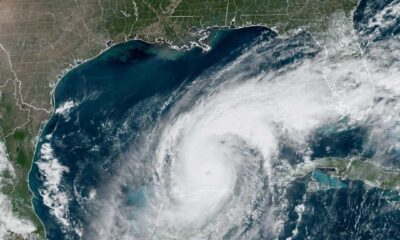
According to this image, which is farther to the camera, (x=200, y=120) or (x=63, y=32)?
(x=63, y=32)

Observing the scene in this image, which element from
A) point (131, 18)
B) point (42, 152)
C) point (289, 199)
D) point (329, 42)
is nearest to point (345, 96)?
point (329, 42)

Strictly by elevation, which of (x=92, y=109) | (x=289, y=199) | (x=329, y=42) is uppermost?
(x=329, y=42)

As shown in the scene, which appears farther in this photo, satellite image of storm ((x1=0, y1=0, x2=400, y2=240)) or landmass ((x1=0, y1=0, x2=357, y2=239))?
landmass ((x1=0, y1=0, x2=357, y2=239))

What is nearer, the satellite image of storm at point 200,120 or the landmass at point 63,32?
the satellite image of storm at point 200,120

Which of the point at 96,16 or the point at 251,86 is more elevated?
the point at 96,16

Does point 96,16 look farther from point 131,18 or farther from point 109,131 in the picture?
point 109,131

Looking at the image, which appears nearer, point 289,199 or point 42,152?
point 289,199

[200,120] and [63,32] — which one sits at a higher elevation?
[63,32]
